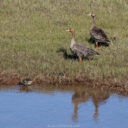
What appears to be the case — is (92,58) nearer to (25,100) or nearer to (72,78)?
(72,78)

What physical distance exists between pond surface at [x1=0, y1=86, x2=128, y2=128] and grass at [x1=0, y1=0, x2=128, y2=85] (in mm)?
988

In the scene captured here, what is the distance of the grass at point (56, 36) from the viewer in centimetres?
1263

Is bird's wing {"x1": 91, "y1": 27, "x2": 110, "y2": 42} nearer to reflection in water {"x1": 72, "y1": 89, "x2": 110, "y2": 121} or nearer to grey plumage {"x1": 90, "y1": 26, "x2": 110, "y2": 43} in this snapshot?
grey plumage {"x1": 90, "y1": 26, "x2": 110, "y2": 43}

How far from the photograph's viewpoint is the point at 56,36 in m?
17.3

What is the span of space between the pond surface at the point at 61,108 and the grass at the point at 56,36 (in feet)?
3.24

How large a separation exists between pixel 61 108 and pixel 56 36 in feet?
25.8

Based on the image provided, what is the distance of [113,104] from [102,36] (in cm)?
623

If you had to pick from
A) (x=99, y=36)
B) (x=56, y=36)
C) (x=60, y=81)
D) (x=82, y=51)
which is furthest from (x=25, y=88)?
(x=56, y=36)

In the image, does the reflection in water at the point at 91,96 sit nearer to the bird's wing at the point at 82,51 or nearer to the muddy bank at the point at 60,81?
the muddy bank at the point at 60,81

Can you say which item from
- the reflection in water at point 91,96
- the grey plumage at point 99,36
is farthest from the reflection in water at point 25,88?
the grey plumage at point 99,36

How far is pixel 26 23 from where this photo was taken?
62.7 feet

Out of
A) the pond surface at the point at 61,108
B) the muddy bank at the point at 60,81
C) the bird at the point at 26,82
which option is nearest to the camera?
the pond surface at the point at 61,108

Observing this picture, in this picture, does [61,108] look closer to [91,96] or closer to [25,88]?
[91,96]

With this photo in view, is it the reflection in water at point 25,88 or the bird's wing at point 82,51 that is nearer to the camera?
the reflection in water at point 25,88
